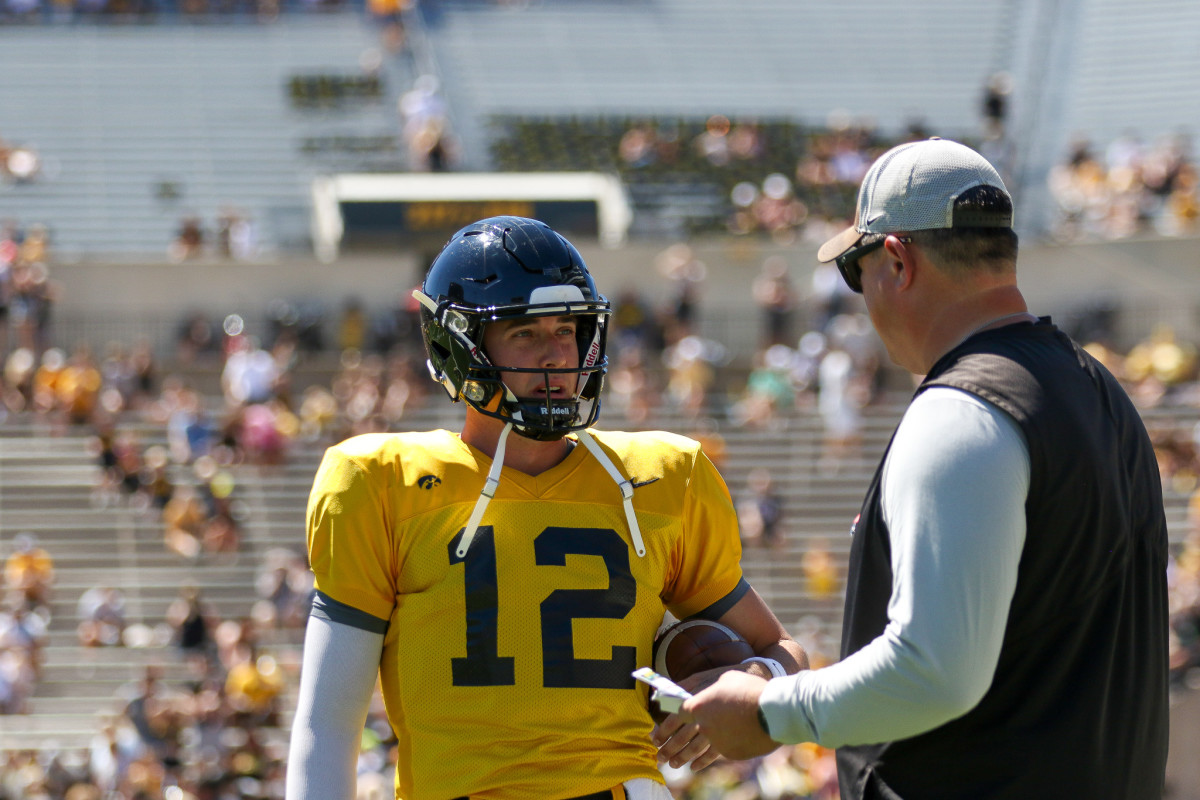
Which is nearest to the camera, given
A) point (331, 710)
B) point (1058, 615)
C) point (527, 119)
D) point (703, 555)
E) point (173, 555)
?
point (1058, 615)

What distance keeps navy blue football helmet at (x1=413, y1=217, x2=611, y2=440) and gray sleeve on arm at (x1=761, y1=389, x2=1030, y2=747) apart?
78 cm

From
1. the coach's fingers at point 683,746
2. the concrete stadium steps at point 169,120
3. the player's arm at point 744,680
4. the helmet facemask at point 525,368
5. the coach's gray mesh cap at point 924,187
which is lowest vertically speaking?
the coach's fingers at point 683,746

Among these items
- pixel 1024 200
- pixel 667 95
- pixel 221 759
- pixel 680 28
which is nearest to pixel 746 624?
pixel 221 759

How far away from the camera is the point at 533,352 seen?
2.96m

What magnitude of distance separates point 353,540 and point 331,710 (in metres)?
0.31

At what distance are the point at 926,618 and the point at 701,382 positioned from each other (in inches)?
571

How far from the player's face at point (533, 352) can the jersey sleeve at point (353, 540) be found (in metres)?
0.32

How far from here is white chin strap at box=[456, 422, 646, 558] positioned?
2805 millimetres

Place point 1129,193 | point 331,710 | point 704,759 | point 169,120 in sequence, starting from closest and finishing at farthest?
point 331,710
point 704,759
point 1129,193
point 169,120

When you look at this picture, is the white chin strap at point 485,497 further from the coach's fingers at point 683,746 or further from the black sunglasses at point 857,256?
the black sunglasses at point 857,256

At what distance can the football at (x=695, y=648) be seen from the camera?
2.85m

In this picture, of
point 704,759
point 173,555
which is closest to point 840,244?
point 704,759

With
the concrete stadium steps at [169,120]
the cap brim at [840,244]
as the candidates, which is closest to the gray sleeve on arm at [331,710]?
the cap brim at [840,244]

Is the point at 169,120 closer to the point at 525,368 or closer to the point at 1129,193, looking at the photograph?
the point at 1129,193
